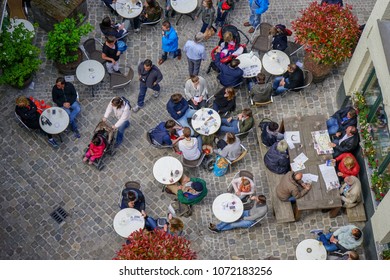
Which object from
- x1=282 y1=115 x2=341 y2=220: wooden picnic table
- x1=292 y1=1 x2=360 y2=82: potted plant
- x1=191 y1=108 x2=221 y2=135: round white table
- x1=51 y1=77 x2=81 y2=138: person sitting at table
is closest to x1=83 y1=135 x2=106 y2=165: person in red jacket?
x1=51 y1=77 x2=81 y2=138: person sitting at table

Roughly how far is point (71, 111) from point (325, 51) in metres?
7.71

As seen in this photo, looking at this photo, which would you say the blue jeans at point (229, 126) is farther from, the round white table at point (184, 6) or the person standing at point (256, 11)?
the round white table at point (184, 6)

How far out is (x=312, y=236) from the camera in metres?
18.3

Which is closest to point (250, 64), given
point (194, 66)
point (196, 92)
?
point (194, 66)

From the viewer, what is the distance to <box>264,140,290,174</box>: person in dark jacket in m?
18.0

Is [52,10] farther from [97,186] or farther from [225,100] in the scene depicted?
[225,100]

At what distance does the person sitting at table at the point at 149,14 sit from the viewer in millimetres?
20984

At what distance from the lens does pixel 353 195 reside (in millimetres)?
17688

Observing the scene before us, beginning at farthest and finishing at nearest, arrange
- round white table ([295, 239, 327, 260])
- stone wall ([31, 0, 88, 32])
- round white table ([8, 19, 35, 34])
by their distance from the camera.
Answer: stone wall ([31, 0, 88, 32]), round white table ([8, 19, 35, 34]), round white table ([295, 239, 327, 260])

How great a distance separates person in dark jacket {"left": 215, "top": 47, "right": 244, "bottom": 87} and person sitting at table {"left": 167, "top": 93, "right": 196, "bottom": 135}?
141cm

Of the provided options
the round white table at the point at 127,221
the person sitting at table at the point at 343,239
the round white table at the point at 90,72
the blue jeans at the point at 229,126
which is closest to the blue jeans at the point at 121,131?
the round white table at the point at 90,72

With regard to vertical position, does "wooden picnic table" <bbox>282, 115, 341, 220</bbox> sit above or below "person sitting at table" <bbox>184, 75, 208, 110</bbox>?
below

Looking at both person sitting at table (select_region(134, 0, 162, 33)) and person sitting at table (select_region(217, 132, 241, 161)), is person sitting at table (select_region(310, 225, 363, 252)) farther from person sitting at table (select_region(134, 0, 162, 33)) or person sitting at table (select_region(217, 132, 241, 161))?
person sitting at table (select_region(134, 0, 162, 33))

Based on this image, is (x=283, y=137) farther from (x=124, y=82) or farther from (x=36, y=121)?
(x=36, y=121)
